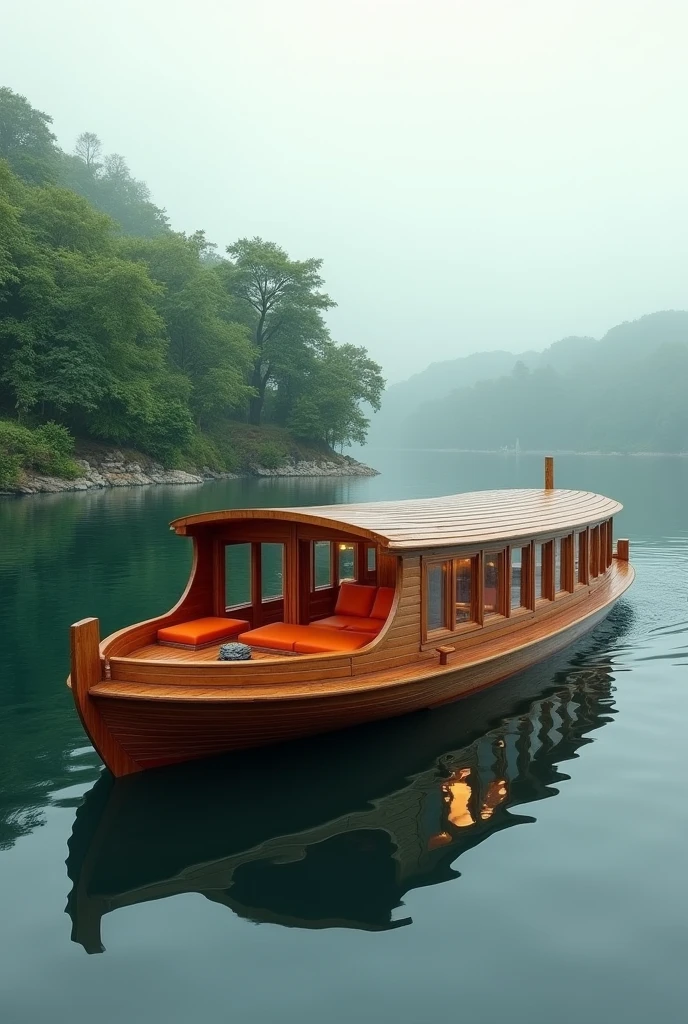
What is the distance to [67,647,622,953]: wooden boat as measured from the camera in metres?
6.17

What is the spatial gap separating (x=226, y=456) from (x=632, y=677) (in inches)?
2052

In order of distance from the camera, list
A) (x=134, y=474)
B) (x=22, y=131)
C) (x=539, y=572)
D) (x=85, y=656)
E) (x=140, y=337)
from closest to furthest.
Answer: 1. (x=85, y=656)
2. (x=539, y=572)
3. (x=134, y=474)
4. (x=140, y=337)
5. (x=22, y=131)

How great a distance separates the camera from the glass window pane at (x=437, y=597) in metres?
9.91

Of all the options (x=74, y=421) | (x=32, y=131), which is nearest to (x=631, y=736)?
(x=74, y=421)

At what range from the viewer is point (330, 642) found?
9.77m

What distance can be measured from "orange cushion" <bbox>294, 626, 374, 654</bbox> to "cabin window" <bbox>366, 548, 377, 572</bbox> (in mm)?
2532

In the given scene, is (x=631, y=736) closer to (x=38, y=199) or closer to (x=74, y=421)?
(x=74, y=421)

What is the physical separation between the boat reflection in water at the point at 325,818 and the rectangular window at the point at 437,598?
4.21ft

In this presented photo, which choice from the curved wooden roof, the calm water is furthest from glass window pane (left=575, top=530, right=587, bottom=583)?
the calm water

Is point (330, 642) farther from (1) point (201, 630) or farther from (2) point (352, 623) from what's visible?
(1) point (201, 630)

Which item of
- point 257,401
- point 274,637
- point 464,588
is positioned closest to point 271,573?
point 464,588

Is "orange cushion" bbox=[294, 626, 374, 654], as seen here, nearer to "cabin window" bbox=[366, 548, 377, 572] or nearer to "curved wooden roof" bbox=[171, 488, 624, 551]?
"curved wooden roof" bbox=[171, 488, 624, 551]

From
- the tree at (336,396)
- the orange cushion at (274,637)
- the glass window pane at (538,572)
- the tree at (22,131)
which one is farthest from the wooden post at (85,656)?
the tree at (22,131)

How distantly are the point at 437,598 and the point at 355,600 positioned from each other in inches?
78.5
